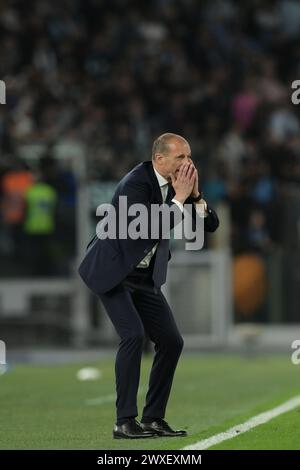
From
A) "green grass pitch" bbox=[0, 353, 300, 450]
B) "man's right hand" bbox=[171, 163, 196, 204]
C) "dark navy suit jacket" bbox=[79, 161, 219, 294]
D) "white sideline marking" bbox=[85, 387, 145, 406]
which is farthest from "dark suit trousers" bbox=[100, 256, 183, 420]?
"white sideline marking" bbox=[85, 387, 145, 406]

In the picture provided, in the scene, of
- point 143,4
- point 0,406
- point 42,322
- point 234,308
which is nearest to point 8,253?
point 42,322

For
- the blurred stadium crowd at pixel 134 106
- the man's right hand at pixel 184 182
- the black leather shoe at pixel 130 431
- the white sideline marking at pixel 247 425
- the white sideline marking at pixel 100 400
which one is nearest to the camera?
the white sideline marking at pixel 247 425

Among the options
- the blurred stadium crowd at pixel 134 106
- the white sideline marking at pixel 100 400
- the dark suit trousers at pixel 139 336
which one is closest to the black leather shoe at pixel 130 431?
the dark suit trousers at pixel 139 336

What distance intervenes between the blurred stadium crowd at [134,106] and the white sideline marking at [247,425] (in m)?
10.3

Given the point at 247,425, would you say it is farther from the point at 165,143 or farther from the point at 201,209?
the point at 165,143

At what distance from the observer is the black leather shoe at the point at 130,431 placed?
10.1 m

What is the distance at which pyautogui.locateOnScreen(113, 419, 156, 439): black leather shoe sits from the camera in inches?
396

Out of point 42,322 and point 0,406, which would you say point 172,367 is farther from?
point 42,322

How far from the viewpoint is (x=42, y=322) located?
78.1 feet

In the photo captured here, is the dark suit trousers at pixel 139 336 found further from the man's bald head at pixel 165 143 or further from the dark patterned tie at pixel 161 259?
the man's bald head at pixel 165 143

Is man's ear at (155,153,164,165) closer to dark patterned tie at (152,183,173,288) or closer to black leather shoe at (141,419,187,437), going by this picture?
dark patterned tie at (152,183,173,288)

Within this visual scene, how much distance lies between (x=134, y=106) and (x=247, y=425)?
1444 cm
